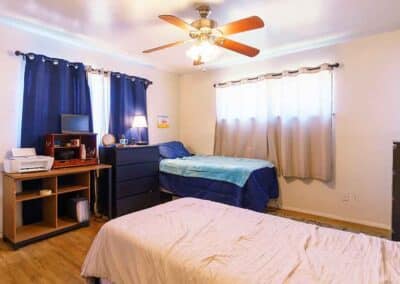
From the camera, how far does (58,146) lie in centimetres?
305

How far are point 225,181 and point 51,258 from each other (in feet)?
6.58

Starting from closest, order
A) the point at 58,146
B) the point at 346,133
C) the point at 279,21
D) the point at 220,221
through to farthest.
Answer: the point at 220,221 < the point at 279,21 < the point at 58,146 < the point at 346,133

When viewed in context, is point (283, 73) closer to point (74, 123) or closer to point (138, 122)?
point (138, 122)

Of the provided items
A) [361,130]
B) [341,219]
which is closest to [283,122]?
[361,130]

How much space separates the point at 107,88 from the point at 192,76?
172cm

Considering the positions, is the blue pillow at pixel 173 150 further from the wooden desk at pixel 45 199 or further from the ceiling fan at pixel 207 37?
the ceiling fan at pixel 207 37

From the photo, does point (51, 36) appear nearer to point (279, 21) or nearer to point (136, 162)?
point (136, 162)

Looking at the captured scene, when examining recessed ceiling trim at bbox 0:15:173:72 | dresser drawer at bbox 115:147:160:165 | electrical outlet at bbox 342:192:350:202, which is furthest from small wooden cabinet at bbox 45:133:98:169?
electrical outlet at bbox 342:192:350:202

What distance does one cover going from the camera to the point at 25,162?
8.66 ft

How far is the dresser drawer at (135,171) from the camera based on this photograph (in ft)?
11.1

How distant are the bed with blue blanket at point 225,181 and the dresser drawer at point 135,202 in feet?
0.73

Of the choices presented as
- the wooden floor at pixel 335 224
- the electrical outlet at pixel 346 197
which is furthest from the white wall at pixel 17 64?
the electrical outlet at pixel 346 197

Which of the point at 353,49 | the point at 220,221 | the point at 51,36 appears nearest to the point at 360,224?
the point at 353,49

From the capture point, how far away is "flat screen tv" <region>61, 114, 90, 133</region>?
3.14m
